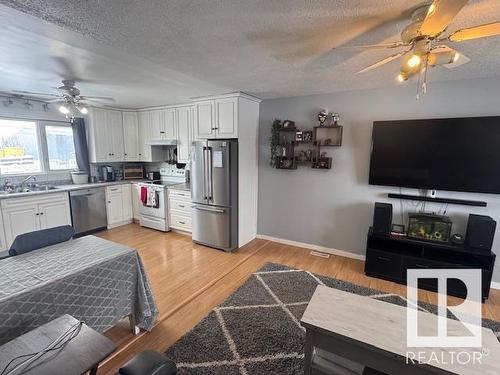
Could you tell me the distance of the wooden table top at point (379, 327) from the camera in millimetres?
1264

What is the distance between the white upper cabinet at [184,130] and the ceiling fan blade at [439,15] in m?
3.80

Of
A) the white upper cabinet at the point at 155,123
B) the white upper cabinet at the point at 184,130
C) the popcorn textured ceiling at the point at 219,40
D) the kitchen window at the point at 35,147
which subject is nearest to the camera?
the popcorn textured ceiling at the point at 219,40

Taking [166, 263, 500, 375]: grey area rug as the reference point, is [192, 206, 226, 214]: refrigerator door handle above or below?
above

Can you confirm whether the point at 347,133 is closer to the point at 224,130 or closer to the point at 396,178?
the point at 396,178

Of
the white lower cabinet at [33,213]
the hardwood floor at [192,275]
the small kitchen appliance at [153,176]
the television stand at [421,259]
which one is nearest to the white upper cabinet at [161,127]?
the small kitchen appliance at [153,176]

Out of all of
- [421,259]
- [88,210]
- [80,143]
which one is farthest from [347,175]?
[80,143]

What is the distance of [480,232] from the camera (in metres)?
2.58

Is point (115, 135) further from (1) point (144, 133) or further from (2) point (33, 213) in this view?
(2) point (33, 213)

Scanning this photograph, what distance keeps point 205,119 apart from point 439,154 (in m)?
3.19

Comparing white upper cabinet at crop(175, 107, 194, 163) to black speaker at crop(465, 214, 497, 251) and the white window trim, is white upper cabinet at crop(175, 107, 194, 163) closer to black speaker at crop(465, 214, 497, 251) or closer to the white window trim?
the white window trim

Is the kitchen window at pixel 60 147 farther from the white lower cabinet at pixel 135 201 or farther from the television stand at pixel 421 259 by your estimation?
the television stand at pixel 421 259

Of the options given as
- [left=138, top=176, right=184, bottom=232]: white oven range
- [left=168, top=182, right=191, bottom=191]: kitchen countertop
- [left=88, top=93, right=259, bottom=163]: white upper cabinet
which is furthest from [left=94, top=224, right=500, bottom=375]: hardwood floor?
[left=88, top=93, right=259, bottom=163]: white upper cabinet

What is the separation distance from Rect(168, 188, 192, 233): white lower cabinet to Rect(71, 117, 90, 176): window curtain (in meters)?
1.86

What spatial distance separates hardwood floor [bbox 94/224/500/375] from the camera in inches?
81.4
